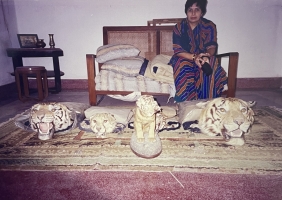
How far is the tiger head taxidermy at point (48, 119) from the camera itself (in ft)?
5.90

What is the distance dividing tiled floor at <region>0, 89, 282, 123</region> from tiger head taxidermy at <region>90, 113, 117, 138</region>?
140 cm

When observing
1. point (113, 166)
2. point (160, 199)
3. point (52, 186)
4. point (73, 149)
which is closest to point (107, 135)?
point (73, 149)

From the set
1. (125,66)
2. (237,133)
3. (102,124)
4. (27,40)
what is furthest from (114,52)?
(27,40)

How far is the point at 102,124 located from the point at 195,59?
4.51ft

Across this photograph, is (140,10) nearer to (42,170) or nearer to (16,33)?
(16,33)

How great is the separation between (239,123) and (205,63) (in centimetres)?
99

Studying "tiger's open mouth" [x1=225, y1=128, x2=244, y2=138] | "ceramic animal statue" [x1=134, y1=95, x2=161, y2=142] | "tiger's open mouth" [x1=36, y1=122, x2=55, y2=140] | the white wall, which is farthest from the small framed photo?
"tiger's open mouth" [x1=225, y1=128, x2=244, y2=138]

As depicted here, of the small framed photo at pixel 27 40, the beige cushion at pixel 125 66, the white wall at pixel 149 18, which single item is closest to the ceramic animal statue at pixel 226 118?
the beige cushion at pixel 125 66

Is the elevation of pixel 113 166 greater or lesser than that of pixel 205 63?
lesser

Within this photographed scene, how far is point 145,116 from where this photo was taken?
1.54 meters

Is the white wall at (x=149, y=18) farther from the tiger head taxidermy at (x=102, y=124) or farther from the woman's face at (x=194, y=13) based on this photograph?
the tiger head taxidermy at (x=102, y=124)

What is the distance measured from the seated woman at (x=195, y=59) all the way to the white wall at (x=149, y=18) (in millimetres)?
1418

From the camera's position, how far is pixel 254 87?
4.34 m

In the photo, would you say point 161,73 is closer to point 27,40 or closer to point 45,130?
point 45,130
